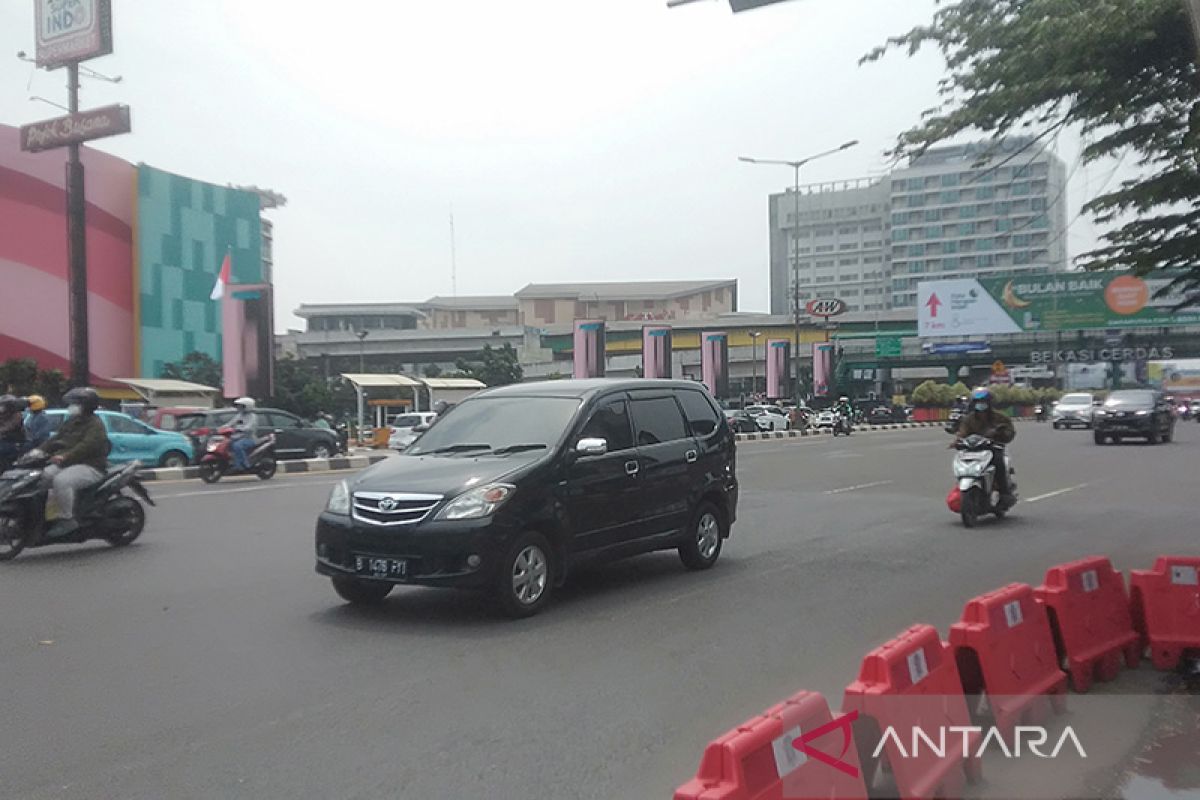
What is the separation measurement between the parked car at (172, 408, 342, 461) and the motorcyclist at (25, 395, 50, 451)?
1071 cm

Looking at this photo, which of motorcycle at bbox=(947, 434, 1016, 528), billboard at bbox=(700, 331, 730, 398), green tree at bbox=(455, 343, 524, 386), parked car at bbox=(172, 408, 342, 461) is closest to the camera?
motorcycle at bbox=(947, 434, 1016, 528)

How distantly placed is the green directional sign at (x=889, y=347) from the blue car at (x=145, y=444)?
161 feet

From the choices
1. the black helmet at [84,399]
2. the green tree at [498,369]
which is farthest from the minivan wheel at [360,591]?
the green tree at [498,369]

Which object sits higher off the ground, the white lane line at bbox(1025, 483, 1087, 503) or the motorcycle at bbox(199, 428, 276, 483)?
the motorcycle at bbox(199, 428, 276, 483)

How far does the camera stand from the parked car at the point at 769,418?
52.1 metres

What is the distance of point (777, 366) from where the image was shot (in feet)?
201

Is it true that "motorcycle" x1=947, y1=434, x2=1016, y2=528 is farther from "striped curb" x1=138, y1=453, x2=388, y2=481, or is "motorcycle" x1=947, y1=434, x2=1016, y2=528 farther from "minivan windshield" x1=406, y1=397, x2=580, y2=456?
"striped curb" x1=138, y1=453, x2=388, y2=481

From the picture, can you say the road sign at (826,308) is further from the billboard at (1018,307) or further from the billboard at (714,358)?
the billboard at (714,358)

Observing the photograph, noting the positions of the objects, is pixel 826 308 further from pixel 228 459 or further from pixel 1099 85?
pixel 1099 85

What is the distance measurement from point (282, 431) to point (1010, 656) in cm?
2450

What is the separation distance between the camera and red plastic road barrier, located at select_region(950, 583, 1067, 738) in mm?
4887

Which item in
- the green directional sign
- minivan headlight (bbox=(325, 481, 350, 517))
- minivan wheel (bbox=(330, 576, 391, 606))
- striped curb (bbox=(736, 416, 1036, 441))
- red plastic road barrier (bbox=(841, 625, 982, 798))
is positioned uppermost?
the green directional sign

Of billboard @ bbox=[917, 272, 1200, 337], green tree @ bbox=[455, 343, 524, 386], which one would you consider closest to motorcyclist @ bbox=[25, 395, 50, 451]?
green tree @ bbox=[455, 343, 524, 386]

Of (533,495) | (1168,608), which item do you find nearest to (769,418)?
(533,495)
